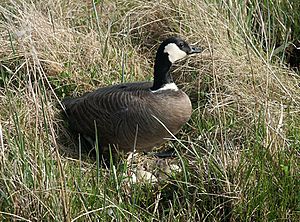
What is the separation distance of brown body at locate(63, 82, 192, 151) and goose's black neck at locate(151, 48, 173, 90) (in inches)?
2.2

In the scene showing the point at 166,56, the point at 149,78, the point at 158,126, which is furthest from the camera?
the point at 149,78

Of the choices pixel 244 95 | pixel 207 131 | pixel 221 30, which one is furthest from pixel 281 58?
pixel 207 131

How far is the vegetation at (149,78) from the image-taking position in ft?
10.3

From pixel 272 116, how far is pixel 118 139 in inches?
36.1

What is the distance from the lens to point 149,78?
4.91 metres

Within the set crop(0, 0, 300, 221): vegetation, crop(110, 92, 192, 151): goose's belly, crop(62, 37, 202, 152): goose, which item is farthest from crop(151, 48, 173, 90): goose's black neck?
crop(0, 0, 300, 221): vegetation

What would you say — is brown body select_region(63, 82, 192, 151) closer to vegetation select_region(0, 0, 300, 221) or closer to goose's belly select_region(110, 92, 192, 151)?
goose's belly select_region(110, 92, 192, 151)

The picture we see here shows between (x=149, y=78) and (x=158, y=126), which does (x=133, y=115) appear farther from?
(x=149, y=78)

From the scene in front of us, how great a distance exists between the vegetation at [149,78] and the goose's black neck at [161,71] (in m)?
0.27

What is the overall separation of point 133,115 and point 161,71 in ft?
1.16

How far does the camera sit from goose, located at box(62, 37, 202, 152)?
4.07m

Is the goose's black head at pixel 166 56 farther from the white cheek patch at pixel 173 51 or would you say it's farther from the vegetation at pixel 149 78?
the vegetation at pixel 149 78

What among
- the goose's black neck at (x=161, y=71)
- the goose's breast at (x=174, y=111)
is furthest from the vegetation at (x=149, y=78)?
the goose's black neck at (x=161, y=71)

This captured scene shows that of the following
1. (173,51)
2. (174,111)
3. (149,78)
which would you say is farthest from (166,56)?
(149,78)
